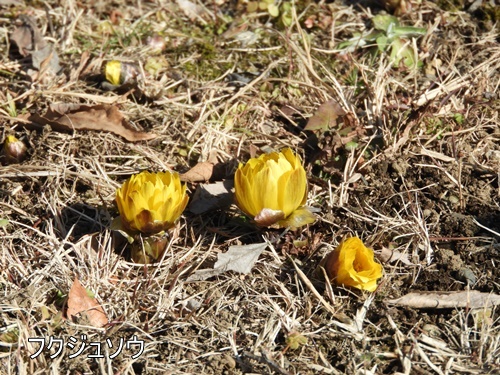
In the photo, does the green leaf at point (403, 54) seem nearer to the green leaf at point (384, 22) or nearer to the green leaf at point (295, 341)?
the green leaf at point (384, 22)

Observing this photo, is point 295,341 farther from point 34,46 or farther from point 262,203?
point 34,46

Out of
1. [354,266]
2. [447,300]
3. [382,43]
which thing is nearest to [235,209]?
[354,266]

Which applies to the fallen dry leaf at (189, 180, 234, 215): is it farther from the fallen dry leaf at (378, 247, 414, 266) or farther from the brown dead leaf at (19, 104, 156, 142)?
the fallen dry leaf at (378, 247, 414, 266)

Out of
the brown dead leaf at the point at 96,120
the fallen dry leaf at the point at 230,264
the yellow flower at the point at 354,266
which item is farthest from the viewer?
the brown dead leaf at the point at 96,120

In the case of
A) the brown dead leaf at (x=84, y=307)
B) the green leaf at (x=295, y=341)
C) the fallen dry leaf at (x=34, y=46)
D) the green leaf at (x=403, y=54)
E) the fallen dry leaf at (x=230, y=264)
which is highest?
the green leaf at (x=403, y=54)

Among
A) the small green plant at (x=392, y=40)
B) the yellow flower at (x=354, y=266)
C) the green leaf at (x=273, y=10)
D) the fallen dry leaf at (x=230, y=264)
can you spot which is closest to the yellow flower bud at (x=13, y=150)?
the fallen dry leaf at (x=230, y=264)

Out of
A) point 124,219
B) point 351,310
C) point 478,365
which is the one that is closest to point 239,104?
point 124,219

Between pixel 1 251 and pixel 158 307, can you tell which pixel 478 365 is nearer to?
pixel 158 307
